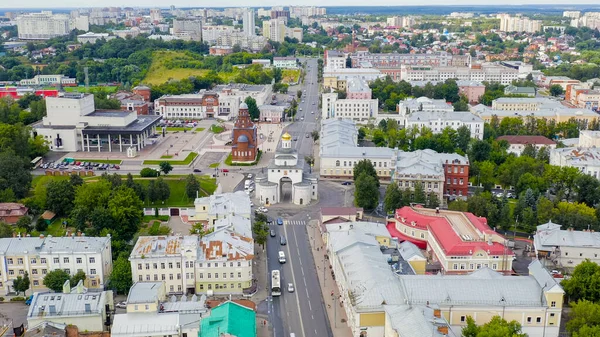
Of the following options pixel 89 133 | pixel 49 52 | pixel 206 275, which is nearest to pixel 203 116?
pixel 89 133

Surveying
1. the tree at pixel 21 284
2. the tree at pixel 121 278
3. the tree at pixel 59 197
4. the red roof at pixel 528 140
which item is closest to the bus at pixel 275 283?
the tree at pixel 121 278

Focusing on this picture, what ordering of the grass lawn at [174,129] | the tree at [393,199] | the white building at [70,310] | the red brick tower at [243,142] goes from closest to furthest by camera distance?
the white building at [70,310], the tree at [393,199], the red brick tower at [243,142], the grass lawn at [174,129]

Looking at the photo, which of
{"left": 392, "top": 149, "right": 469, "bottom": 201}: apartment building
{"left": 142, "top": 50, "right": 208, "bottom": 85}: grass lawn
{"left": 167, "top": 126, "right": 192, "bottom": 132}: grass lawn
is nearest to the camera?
{"left": 392, "top": 149, "right": 469, "bottom": 201}: apartment building

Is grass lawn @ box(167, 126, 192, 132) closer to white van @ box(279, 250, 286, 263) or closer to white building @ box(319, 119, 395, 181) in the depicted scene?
white building @ box(319, 119, 395, 181)

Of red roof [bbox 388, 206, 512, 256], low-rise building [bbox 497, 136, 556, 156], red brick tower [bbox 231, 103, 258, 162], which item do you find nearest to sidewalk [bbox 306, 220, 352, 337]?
red roof [bbox 388, 206, 512, 256]

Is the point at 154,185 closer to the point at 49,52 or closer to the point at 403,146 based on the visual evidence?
the point at 403,146

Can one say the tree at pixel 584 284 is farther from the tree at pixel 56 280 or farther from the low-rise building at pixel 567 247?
the tree at pixel 56 280
